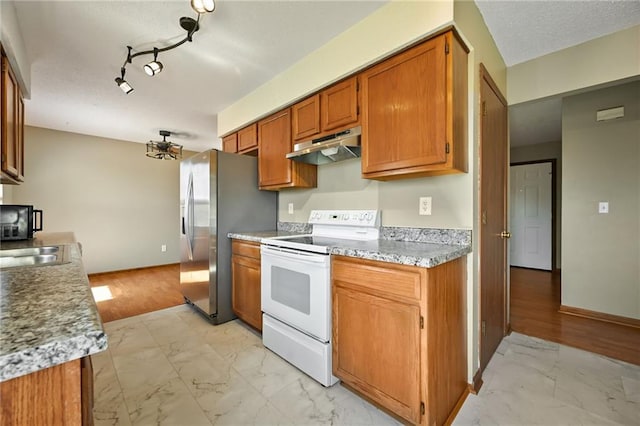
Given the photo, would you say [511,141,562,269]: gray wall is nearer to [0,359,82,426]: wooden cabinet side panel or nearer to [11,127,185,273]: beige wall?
[0,359,82,426]: wooden cabinet side panel

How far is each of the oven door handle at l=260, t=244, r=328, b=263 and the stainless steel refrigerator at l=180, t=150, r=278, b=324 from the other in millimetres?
756

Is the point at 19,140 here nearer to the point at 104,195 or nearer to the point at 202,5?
the point at 202,5

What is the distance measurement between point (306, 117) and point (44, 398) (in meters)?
2.29

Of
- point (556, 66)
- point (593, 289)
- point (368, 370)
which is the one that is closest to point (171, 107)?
point (368, 370)

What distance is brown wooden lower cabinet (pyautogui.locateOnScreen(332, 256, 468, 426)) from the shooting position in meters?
1.36

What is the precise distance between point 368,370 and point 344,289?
1.50 feet

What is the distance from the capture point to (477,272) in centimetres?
179

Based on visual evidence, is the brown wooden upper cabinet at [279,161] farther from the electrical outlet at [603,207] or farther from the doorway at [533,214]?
the doorway at [533,214]

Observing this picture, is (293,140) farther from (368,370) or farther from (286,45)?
(368,370)

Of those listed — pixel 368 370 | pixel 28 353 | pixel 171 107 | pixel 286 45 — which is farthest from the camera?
pixel 171 107

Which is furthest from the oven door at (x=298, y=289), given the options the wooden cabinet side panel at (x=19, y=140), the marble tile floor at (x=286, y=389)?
the wooden cabinet side panel at (x=19, y=140)

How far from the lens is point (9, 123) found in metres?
1.83

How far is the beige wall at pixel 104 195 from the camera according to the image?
14.2 feet

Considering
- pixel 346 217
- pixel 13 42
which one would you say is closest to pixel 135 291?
pixel 13 42
